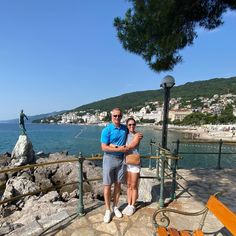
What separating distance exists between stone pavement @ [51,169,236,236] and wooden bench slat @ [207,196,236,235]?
2.97ft

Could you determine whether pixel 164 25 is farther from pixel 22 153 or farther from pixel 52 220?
pixel 22 153

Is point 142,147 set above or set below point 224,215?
below

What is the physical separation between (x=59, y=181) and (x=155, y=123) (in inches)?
5696

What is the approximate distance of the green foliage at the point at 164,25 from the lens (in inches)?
230

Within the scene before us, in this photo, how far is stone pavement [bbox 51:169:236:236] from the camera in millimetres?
3992

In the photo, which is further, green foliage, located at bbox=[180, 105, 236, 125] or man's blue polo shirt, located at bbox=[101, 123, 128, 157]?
green foliage, located at bbox=[180, 105, 236, 125]

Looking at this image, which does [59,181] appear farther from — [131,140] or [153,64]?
[131,140]

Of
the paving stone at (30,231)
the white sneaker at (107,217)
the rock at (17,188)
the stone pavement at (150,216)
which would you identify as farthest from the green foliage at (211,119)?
the paving stone at (30,231)

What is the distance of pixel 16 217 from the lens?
8.93m

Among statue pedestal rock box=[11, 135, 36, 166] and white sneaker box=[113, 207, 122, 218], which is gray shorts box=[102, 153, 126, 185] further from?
statue pedestal rock box=[11, 135, 36, 166]

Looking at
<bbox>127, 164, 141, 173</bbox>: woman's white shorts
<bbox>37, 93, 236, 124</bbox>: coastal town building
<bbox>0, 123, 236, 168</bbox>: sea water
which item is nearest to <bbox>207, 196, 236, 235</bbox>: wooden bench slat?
<bbox>127, 164, 141, 173</bbox>: woman's white shorts

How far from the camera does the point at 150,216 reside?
14.6 ft

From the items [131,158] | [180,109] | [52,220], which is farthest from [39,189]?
[180,109]

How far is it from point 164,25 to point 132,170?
3566 millimetres
